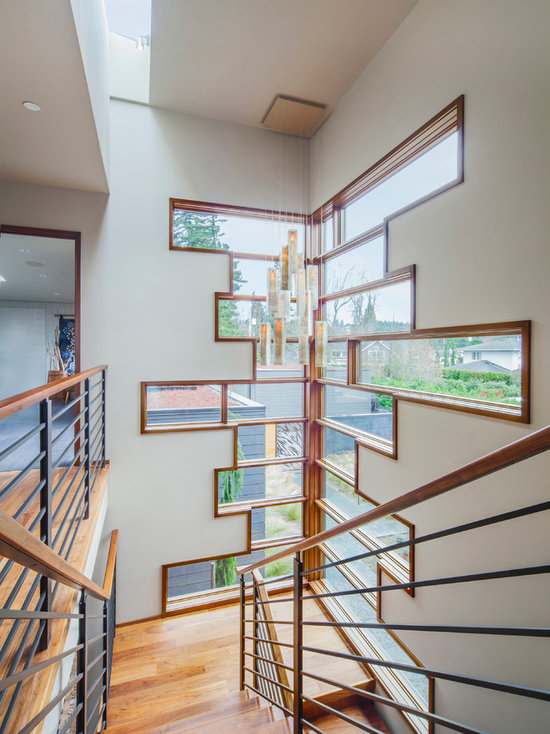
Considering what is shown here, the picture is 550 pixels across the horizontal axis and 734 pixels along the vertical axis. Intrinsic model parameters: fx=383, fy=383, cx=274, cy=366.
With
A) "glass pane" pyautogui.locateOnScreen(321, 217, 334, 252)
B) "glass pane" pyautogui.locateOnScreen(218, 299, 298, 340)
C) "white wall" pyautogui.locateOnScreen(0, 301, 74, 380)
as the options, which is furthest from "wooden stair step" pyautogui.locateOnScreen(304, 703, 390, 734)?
"white wall" pyautogui.locateOnScreen(0, 301, 74, 380)

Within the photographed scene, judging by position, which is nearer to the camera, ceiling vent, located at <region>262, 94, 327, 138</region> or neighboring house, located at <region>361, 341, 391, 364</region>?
neighboring house, located at <region>361, 341, 391, 364</region>

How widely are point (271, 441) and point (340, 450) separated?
732 mm

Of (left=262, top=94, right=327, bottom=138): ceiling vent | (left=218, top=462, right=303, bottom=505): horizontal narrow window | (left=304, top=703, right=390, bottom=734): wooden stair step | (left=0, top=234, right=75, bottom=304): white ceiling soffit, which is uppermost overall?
(left=262, top=94, right=327, bottom=138): ceiling vent

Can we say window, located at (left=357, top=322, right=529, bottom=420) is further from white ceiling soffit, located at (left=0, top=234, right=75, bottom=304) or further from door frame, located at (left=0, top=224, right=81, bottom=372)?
white ceiling soffit, located at (left=0, top=234, right=75, bottom=304)

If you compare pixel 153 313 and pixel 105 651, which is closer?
pixel 105 651

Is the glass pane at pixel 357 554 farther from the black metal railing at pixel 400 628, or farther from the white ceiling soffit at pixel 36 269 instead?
the white ceiling soffit at pixel 36 269

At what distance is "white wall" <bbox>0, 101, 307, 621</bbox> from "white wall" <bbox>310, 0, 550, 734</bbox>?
1.65 m

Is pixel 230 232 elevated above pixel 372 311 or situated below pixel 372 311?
above

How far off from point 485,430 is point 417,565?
3.11ft

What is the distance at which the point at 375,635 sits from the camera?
9.15 feet

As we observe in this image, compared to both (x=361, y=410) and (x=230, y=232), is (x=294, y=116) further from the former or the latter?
(x=361, y=410)

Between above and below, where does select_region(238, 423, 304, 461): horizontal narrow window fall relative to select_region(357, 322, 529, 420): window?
below

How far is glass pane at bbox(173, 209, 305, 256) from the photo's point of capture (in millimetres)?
3482

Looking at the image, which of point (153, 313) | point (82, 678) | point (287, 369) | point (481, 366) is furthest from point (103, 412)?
point (481, 366)
